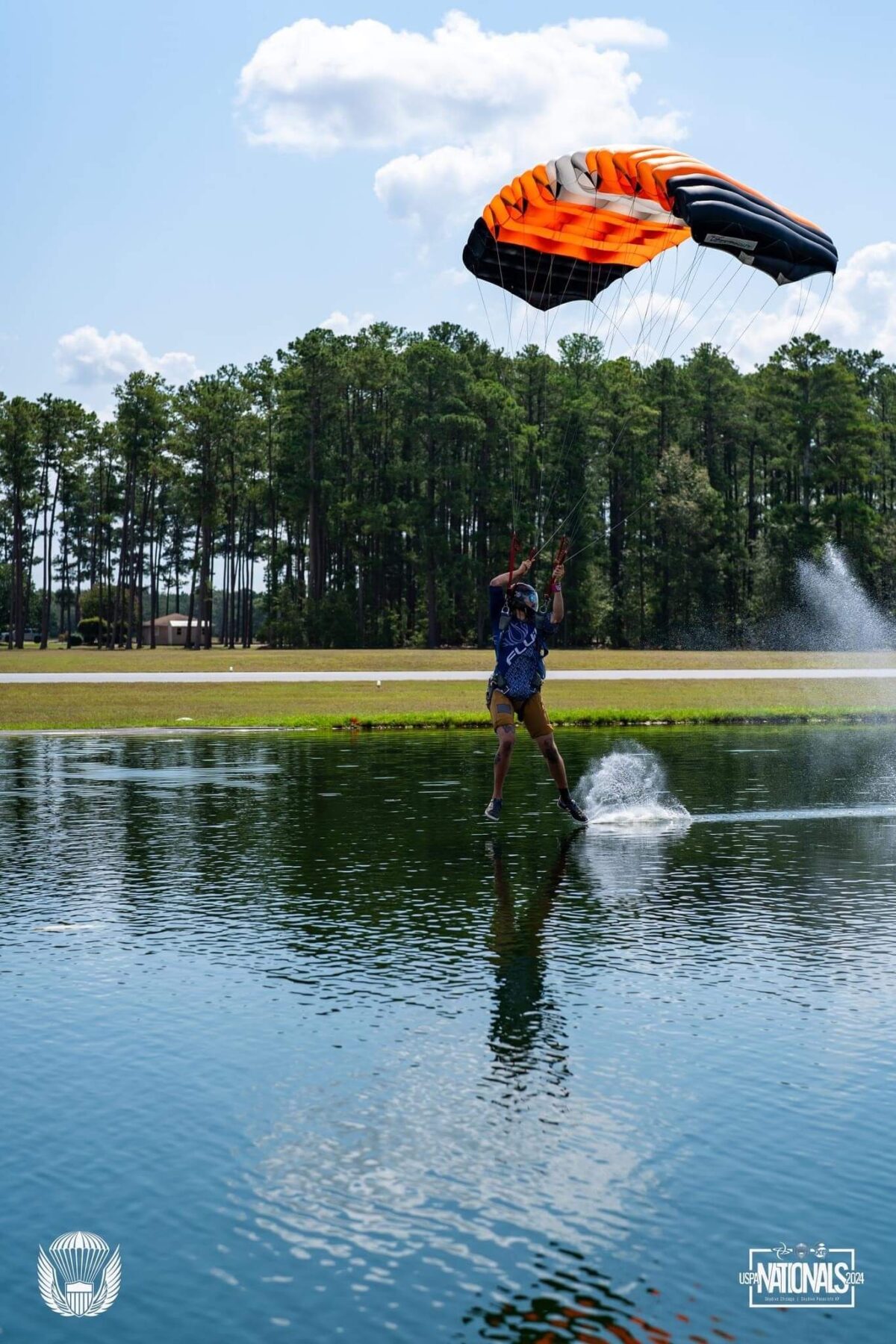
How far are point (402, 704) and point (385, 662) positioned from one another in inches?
1019

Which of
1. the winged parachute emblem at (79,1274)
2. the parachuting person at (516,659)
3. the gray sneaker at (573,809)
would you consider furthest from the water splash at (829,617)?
the winged parachute emblem at (79,1274)

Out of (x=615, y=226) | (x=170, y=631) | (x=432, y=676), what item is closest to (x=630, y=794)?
(x=615, y=226)

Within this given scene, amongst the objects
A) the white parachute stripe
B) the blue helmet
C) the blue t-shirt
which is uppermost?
the blue helmet

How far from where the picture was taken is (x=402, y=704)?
3481 centimetres

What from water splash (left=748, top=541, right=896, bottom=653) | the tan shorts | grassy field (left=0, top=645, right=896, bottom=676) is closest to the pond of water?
the tan shorts

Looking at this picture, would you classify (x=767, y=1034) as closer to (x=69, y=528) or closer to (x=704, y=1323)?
(x=704, y=1323)

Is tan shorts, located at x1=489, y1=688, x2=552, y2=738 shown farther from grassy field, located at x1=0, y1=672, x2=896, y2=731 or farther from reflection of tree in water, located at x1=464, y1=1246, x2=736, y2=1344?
grassy field, located at x1=0, y1=672, x2=896, y2=731

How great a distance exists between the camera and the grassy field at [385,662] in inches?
2189

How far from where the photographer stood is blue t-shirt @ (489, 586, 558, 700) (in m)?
14.3

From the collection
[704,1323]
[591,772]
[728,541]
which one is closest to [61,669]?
[591,772]

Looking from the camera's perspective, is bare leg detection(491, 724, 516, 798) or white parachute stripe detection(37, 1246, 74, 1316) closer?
white parachute stripe detection(37, 1246, 74, 1316)

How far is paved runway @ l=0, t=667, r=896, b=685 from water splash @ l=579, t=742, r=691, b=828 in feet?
72.3

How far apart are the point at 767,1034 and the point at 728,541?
9652 centimetres

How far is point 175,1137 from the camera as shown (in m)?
5.84
